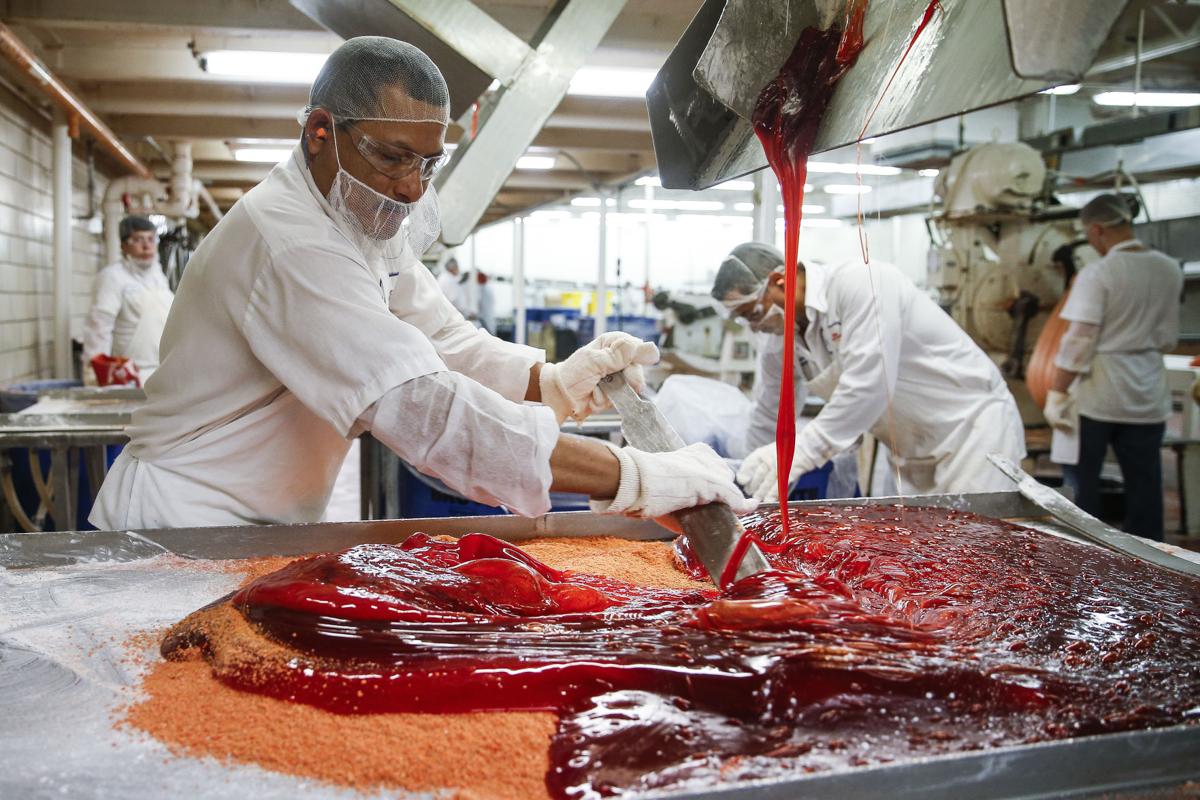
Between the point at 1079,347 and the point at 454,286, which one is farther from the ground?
the point at 454,286

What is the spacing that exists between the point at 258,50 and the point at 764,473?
427 cm

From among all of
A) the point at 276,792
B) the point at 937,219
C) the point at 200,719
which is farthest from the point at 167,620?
the point at 937,219

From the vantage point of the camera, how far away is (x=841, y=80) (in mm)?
1546

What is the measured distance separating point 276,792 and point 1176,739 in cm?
98

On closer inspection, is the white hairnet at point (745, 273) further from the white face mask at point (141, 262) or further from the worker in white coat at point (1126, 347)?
the white face mask at point (141, 262)

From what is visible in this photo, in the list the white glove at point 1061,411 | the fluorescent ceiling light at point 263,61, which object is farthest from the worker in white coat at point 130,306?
the white glove at point 1061,411

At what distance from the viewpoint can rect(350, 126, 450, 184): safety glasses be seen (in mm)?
1676

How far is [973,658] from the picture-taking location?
123 cm

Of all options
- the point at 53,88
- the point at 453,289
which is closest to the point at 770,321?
the point at 53,88

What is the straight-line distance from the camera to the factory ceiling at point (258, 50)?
4848mm

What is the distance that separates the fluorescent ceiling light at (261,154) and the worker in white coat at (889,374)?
7.63m

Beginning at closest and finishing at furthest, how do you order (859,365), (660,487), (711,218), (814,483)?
1. (660,487)
2. (859,365)
3. (814,483)
4. (711,218)

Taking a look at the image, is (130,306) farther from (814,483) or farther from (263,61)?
(814,483)

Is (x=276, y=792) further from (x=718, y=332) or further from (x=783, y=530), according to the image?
(x=718, y=332)
